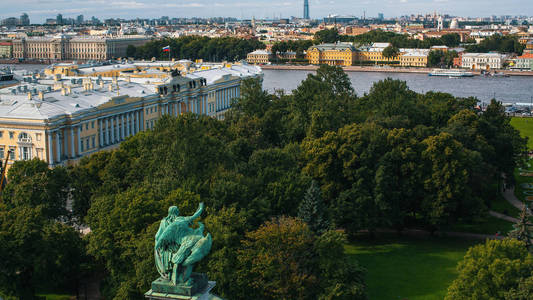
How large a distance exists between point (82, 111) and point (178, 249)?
32.8 metres

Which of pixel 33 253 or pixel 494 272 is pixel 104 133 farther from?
pixel 494 272

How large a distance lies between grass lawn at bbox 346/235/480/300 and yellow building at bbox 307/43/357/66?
120 m

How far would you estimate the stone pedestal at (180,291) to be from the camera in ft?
34.6

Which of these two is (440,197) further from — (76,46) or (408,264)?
(76,46)

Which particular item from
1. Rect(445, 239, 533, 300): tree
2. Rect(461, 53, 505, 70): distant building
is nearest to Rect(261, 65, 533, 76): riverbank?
Rect(461, 53, 505, 70): distant building

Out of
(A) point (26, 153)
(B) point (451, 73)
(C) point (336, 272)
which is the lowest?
(C) point (336, 272)

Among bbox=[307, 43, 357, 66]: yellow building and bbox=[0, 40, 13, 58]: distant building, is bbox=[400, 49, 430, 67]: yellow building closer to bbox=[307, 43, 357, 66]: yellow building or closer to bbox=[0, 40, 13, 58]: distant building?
bbox=[307, 43, 357, 66]: yellow building

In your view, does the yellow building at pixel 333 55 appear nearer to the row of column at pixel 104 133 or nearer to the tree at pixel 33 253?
the row of column at pixel 104 133

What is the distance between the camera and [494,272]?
19562 millimetres

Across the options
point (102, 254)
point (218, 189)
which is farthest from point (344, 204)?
point (102, 254)

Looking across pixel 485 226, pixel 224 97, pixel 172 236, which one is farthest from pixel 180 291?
pixel 224 97

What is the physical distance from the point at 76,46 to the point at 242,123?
12977cm

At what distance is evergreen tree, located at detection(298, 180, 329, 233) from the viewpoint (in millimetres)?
25344

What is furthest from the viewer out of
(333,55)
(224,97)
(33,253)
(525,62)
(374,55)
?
(374,55)
